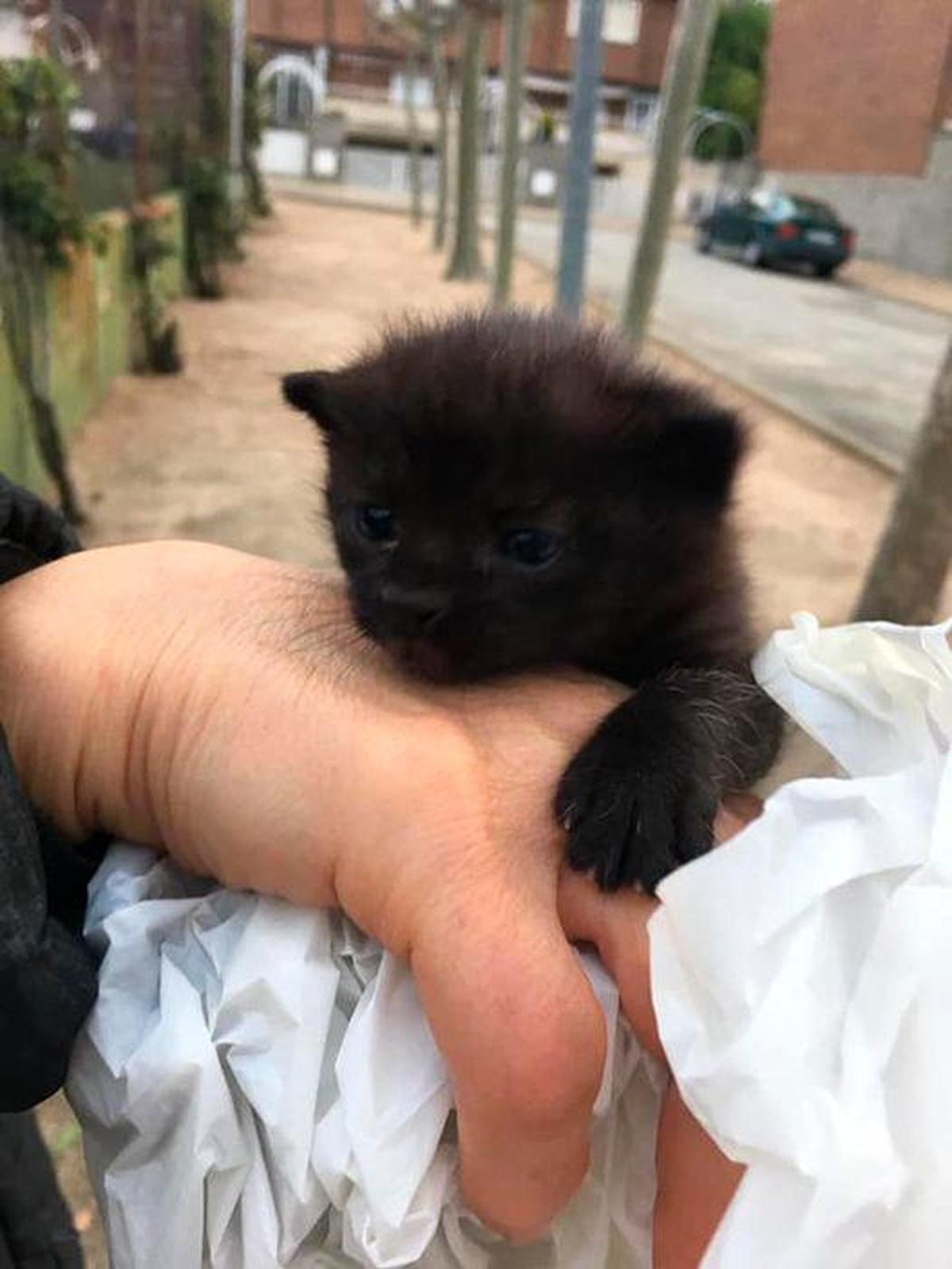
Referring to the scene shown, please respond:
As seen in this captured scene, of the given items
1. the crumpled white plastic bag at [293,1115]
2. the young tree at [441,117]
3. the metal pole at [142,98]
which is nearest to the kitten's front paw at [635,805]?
the crumpled white plastic bag at [293,1115]

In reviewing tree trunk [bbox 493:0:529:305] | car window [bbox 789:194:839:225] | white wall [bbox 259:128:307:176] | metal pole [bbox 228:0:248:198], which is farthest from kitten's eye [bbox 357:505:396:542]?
white wall [bbox 259:128:307:176]

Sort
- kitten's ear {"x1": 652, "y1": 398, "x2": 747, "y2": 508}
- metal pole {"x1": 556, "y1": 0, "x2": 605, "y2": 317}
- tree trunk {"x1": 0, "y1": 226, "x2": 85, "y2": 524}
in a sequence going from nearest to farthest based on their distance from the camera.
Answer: kitten's ear {"x1": 652, "y1": 398, "x2": 747, "y2": 508}
metal pole {"x1": 556, "y1": 0, "x2": 605, "y2": 317}
tree trunk {"x1": 0, "y1": 226, "x2": 85, "y2": 524}

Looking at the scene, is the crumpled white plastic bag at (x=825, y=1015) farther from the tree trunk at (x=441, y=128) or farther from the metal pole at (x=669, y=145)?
the tree trunk at (x=441, y=128)

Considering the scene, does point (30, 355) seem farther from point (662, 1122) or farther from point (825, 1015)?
point (825, 1015)

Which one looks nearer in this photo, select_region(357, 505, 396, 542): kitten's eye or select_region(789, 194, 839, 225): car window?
select_region(357, 505, 396, 542): kitten's eye

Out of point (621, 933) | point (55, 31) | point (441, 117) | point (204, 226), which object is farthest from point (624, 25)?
point (621, 933)

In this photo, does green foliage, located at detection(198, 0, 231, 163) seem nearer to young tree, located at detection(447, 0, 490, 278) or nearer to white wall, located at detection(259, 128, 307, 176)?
young tree, located at detection(447, 0, 490, 278)
